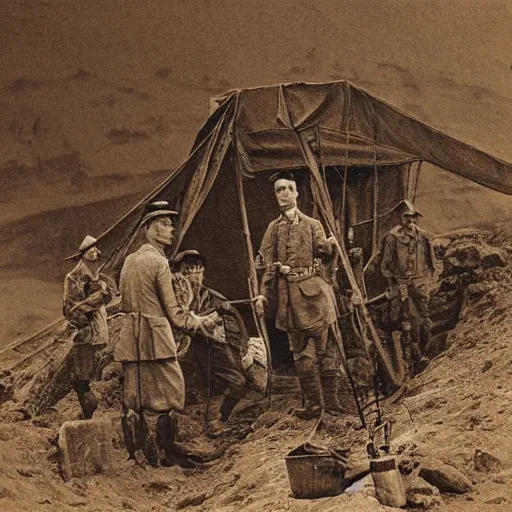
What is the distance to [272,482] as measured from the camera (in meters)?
7.08

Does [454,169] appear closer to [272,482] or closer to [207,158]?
[207,158]

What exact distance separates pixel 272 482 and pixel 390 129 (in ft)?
9.19

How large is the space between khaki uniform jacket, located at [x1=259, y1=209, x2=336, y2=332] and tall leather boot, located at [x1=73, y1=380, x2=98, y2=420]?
1297mm

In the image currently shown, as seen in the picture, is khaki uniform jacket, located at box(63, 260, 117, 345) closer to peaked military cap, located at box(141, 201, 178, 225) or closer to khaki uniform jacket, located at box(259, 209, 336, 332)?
peaked military cap, located at box(141, 201, 178, 225)

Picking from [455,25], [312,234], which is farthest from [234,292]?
[455,25]

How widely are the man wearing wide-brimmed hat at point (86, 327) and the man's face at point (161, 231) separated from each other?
491 mm

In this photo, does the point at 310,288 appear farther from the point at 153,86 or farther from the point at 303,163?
the point at 153,86

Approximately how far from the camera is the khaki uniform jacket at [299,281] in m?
7.95

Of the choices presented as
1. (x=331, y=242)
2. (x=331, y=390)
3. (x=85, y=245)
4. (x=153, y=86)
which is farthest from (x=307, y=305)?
(x=153, y=86)

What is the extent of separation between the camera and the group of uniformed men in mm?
7504

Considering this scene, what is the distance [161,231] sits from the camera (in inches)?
307

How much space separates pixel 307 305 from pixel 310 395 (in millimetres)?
590

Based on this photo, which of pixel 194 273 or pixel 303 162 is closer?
pixel 194 273

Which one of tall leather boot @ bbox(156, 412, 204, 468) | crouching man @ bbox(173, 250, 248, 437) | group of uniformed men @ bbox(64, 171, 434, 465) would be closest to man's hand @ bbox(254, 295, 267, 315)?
group of uniformed men @ bbox(64, 171, 434, 465)
